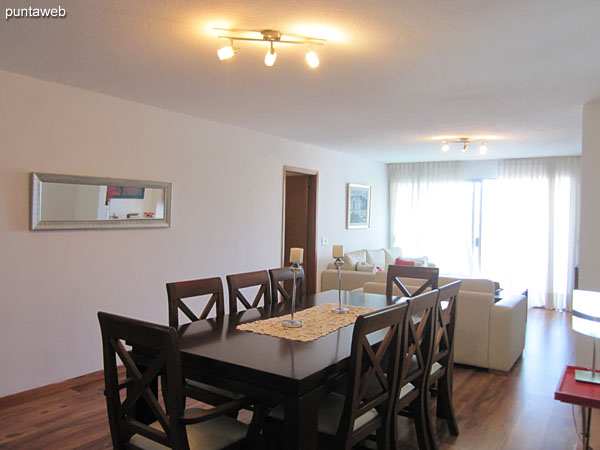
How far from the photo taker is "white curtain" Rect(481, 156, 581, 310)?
24.3 ft

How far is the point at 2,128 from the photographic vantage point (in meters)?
3.41

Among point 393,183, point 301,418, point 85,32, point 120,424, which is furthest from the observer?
point 393,183

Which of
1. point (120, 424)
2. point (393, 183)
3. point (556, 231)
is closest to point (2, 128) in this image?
point (120, 424)

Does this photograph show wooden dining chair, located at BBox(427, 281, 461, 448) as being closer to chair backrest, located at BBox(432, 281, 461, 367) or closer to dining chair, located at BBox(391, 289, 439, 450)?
chair backrest, located at BBox(432, 281, 461, 367)

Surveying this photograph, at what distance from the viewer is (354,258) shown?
7141 mm

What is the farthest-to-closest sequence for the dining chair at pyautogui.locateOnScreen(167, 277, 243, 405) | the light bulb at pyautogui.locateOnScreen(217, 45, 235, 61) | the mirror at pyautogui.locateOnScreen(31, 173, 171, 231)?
the mirror at pyautogui.locateOnScreen(31, 173, 171, 231) → the light bulb at pyautogui.locateOnScreen(217, 45, 235, 61) → the dining chair at pyautogui.locateOnScreen(167, 277, 243, 405)

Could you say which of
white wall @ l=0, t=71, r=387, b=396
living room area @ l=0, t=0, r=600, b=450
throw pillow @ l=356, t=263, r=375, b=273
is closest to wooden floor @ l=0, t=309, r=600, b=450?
living room area @ l=0, t=0, r=600, b=450

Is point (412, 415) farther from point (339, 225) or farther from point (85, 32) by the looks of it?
point (339, 225)

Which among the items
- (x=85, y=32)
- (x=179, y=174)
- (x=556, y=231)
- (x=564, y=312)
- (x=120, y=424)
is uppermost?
(x=85, y=32)

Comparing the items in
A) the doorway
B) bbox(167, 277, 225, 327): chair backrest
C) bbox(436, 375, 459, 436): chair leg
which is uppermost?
the doorway

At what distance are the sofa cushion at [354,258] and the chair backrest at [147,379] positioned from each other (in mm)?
5115

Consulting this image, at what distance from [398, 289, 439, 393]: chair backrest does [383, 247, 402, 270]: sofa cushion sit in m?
5.31

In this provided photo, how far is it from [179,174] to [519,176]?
571 cm

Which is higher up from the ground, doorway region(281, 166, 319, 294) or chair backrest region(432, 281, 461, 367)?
doorway region(281, 166, 319, 294)
